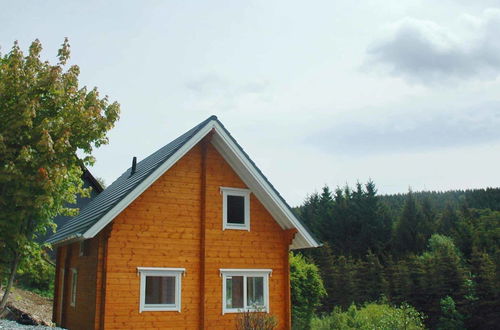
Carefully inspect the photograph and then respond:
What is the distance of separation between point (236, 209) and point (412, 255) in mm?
21398

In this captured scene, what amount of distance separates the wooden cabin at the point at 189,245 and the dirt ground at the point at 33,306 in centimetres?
286

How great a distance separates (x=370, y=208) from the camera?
174ft

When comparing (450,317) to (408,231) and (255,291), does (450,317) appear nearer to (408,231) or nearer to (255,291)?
(255,291)

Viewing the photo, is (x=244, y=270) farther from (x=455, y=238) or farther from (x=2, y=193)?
(x=455, y=238)

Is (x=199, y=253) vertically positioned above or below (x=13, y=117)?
below

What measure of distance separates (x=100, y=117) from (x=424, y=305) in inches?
943

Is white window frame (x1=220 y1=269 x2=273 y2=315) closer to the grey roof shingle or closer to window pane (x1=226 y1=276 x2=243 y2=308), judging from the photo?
window pane (x1=226 y1=276 x2=243 y2=308)

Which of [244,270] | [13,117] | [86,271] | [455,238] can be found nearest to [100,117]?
[13,117]

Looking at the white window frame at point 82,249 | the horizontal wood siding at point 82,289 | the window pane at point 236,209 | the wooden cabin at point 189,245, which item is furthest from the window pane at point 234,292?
the white window frame at point 82,249

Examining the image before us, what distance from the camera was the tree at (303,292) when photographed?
26516mm

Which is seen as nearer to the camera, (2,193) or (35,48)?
(2,193)

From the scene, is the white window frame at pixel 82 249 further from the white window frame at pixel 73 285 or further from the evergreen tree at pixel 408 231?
Answer: the evergreen tree at pixel 408 231

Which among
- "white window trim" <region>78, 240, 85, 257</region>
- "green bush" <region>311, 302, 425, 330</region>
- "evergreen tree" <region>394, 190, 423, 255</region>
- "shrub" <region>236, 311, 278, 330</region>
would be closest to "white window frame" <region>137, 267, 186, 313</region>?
"shrub" <region>236, 311, 278, 330</region>

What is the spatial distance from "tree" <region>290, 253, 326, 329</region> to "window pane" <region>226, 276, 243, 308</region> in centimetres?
1134
